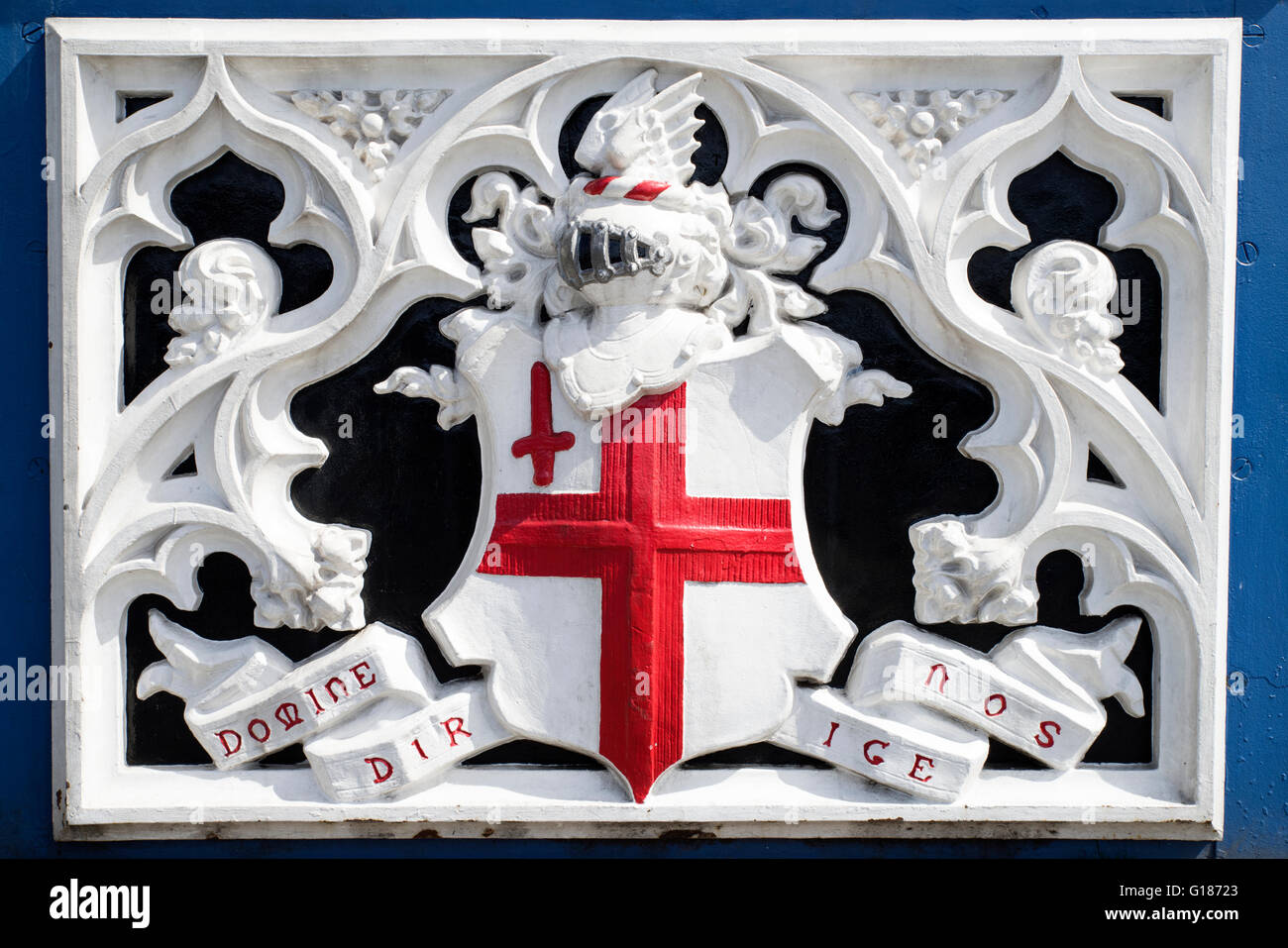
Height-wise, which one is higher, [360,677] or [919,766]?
[360,677]

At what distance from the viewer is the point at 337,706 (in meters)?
3.27

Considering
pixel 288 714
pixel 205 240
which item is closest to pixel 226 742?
pixel 288 714

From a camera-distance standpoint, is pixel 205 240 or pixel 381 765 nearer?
pixel 381 765

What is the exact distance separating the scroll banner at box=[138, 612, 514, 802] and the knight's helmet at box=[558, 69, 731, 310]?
1088mm

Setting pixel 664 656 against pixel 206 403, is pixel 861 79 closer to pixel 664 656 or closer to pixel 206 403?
pixel 664 656

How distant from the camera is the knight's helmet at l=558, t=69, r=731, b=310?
3.12 meters

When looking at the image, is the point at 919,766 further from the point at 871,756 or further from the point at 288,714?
the point at 288,714

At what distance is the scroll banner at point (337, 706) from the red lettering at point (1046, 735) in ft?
4.51

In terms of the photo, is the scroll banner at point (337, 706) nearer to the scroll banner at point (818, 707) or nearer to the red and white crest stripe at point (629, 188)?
the scroll banner at point (818, 707)

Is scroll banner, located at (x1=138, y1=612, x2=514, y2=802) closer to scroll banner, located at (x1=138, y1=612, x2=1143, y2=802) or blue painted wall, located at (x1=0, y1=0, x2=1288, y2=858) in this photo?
scroll banner, located at (x1=138, y1=612, x2=1143, y2=802)

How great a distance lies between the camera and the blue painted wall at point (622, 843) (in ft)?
10.9

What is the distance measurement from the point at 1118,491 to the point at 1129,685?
506 mm

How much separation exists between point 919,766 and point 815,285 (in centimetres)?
126
